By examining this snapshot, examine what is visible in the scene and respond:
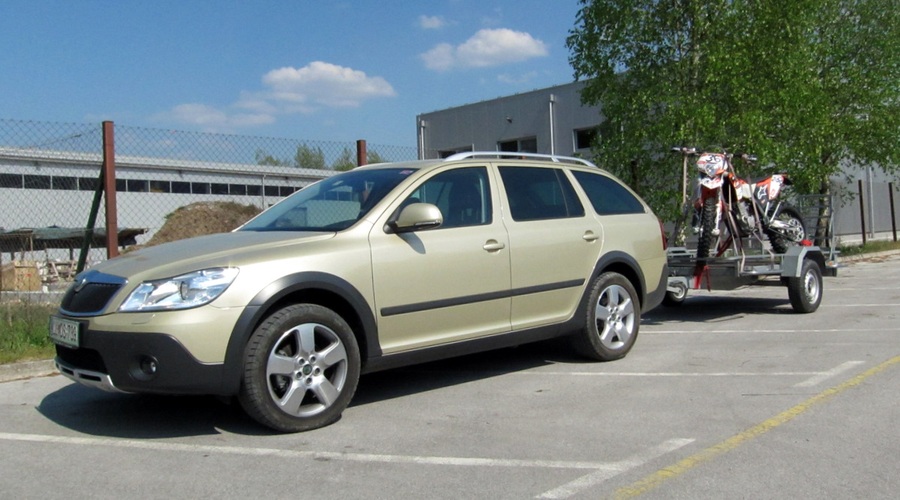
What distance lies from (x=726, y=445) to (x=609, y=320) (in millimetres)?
2503

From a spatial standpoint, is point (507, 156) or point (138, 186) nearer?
point (507, 156)

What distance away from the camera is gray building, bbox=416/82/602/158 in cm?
3067

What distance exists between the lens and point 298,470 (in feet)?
13.9

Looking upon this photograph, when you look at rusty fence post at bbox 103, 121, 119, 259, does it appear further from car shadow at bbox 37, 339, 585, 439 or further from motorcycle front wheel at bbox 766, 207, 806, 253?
motorcycle front wheel at bbox 766, 207, 806, 253

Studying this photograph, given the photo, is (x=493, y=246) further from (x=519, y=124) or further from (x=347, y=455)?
(x=519, y=124)

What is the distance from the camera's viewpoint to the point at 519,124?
1294 inches

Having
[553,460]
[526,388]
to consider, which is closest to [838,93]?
[526,388]

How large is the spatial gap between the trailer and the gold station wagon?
2251 millimetres

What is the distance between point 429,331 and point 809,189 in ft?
43.8

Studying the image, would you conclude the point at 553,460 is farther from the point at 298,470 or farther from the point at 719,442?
the point at 298,470

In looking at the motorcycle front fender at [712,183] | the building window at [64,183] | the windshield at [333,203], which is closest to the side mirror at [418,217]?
the windshield at [333,203]

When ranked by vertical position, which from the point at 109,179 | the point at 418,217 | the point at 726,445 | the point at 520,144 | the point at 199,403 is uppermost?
the point at 520,144

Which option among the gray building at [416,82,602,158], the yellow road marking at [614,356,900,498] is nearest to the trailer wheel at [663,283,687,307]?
the yellow road marking at [614,356,900,498]

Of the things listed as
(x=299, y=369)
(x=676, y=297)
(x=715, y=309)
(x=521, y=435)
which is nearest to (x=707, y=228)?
(x=676, y=297)
